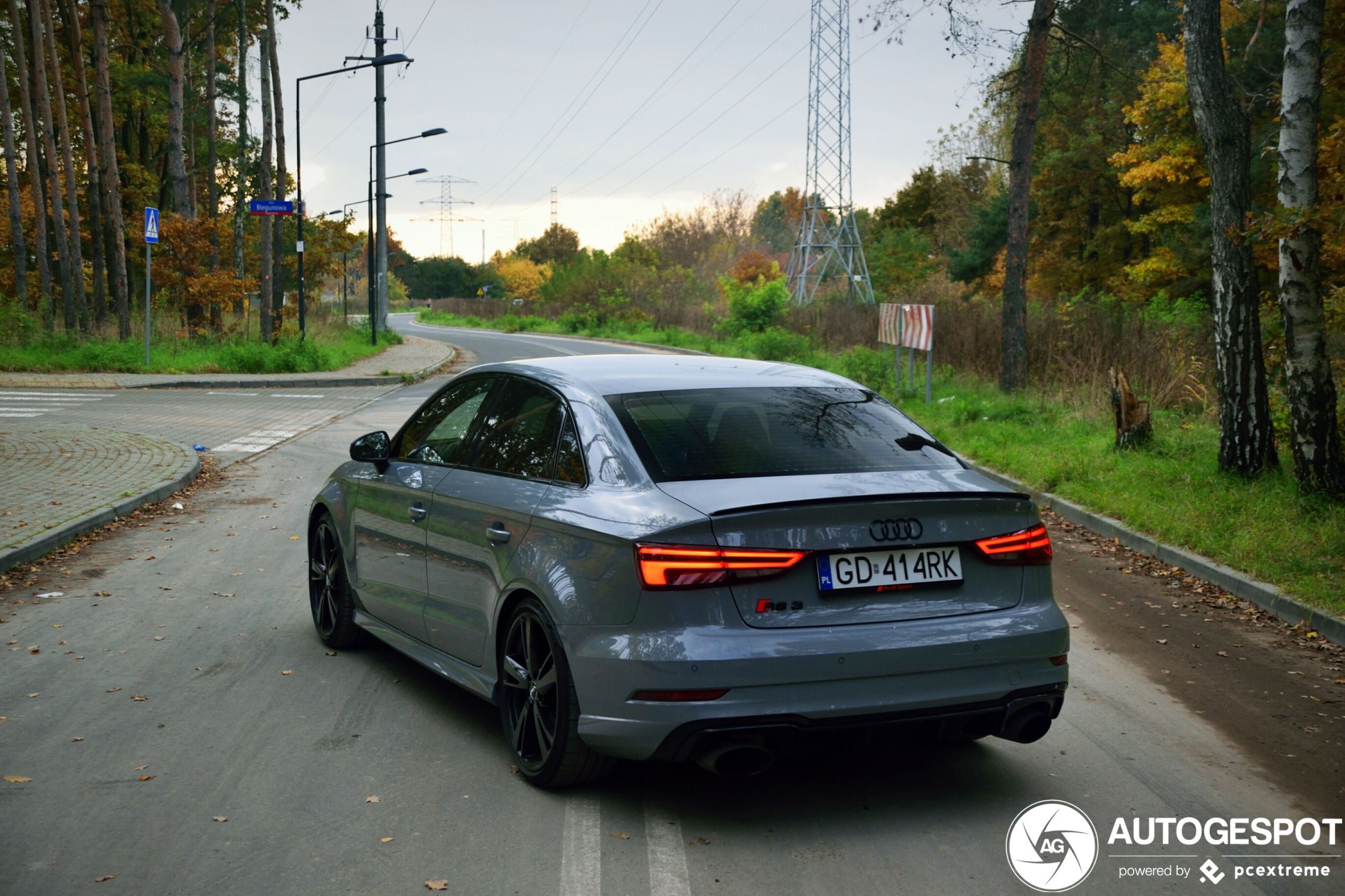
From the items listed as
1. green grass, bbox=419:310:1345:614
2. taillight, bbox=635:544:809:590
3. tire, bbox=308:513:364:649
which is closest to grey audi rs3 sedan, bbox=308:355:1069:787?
taillight, bbox=635:544:809:590

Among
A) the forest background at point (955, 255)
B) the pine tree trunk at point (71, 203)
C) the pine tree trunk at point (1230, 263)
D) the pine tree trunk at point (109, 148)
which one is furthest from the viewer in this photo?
the pine tree trunk at point (71, 203)

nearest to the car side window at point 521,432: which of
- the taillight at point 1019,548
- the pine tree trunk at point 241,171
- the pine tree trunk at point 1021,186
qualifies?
the taillight at point 1019,548

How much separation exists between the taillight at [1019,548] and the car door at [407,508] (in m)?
2.41

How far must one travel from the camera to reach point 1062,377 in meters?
20.0

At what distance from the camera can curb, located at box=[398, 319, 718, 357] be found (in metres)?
46.6

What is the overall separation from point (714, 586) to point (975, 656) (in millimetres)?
941

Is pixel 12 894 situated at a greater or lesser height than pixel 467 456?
lesser

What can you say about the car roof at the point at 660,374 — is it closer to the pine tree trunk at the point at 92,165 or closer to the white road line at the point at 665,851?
the white road line at the point at 665,851

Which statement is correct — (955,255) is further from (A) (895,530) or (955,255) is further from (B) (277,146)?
(A) (895,530)

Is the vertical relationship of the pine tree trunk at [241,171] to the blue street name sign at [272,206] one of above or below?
above

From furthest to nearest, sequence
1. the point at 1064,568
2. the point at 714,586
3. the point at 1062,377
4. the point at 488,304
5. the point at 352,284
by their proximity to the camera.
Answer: the point at 352,284, the point at 488,304, the point at 1062,377, the point at 1064,568, the point at 714,586

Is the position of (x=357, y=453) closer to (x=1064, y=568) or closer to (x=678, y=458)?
(x=678, y=458)

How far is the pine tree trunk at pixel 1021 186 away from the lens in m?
21.1

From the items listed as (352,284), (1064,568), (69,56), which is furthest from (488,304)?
(1064,568)
